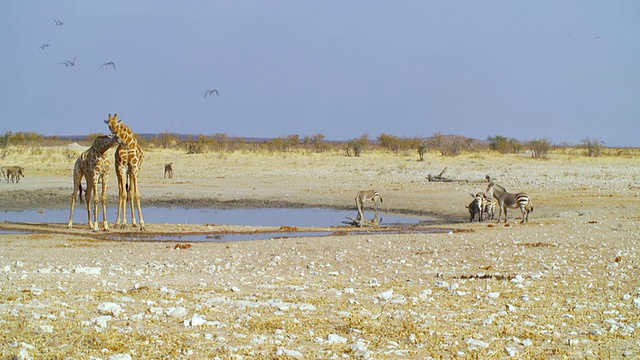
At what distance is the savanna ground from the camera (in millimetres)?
6270

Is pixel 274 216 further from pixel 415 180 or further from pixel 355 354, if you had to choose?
pixel 355 354

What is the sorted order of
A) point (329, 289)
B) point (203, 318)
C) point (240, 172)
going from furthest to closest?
point (240, 172) → point (329, 289) → point (203, 318)

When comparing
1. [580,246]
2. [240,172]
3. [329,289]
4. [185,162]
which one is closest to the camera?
[329,289]

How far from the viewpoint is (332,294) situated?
28.6 ft

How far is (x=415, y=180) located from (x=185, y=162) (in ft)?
59.3

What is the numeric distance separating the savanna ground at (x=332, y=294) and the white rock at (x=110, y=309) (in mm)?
22

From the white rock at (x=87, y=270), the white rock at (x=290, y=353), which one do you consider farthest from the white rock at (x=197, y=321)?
the white rock at (x=87, y=270)

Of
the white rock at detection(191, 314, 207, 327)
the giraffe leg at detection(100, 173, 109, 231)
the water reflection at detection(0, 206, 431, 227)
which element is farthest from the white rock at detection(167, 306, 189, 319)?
the water reflection at detection(0, 206, 431, 227)

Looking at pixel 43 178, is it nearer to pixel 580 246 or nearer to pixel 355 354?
pixel 580 246

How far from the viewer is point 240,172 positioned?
39.6 metres

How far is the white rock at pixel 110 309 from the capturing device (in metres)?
7.05

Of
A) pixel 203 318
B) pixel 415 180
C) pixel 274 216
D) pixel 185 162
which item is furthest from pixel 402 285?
pixel 185 162

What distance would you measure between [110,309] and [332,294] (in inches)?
111

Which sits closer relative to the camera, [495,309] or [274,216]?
[495,309]
